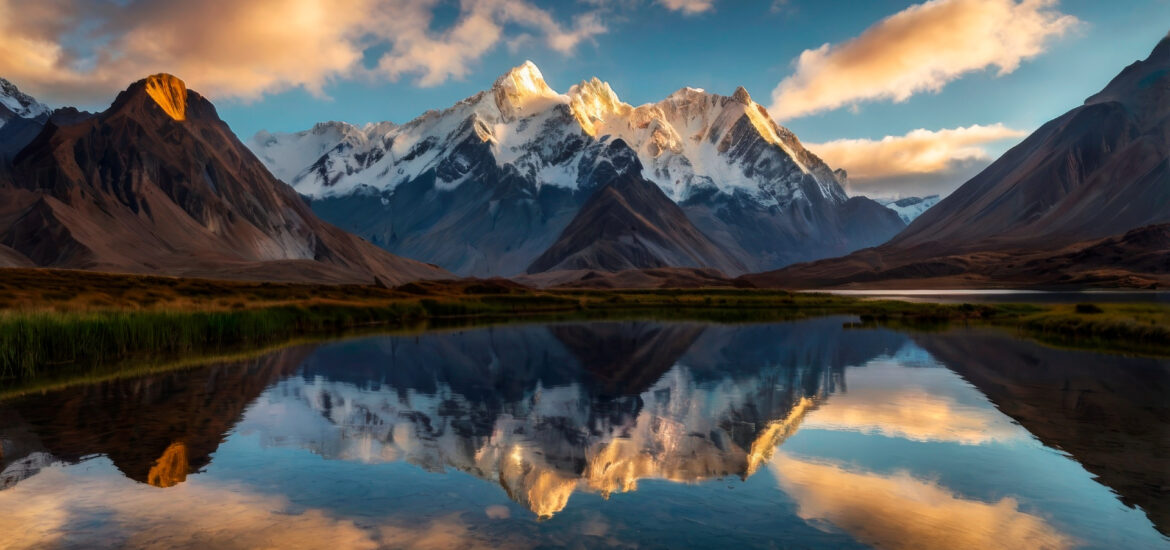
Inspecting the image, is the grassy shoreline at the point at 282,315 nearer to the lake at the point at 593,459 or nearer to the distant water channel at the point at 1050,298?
the lake at the point at 593,459

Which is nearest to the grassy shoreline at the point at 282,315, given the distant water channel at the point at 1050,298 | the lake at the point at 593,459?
the lake at the point at 593,459

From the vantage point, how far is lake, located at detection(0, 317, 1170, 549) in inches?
591

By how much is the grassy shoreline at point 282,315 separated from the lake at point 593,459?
729 centimetres

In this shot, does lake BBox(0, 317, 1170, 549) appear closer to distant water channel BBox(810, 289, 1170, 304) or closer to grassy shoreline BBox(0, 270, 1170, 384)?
grassy shoreline BBox(0, 270, 1170, 384)

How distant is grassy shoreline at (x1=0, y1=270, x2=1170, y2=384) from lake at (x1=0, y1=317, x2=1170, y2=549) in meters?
7.29

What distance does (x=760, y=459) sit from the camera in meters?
20.6

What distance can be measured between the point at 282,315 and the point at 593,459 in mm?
47396

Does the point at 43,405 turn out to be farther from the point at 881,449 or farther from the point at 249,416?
the point at 881,449

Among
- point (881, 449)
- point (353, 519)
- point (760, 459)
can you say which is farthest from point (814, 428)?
point (353, 519)

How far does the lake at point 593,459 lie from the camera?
15.0 m

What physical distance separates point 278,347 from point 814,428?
36.8m

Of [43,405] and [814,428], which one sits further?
[43,405]

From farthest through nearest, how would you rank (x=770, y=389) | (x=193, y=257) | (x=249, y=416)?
(x=193, y=257)
(x=770, y=389)
(x=249, y=416)

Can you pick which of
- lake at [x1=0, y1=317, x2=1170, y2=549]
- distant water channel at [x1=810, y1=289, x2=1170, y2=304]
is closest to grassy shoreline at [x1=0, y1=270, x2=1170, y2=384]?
lake at [x1=0, y1=317, x2=1170, y2=549]
